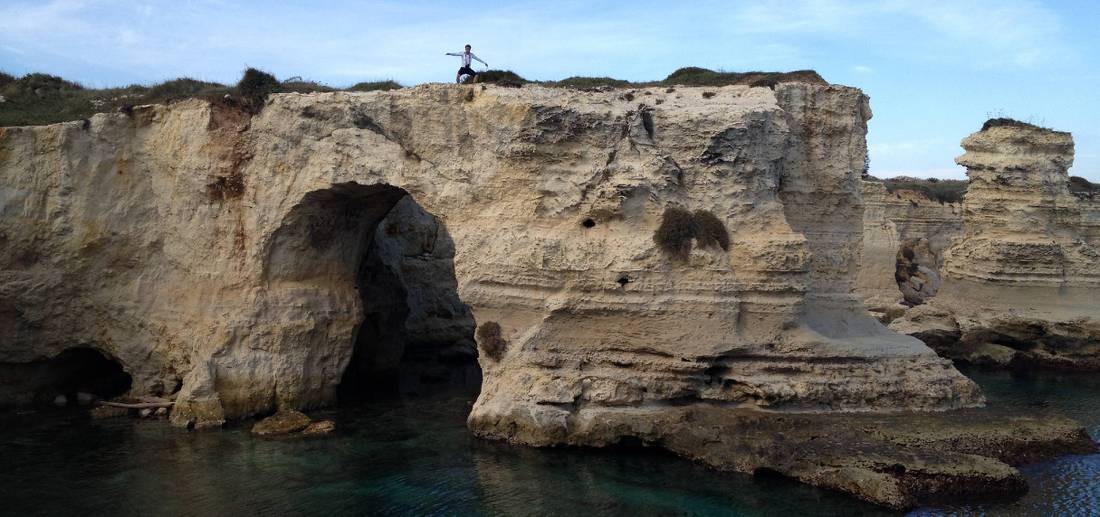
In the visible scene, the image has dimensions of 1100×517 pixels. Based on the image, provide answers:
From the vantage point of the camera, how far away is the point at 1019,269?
23984 millimetres

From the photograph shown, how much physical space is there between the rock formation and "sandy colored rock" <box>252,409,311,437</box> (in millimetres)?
703

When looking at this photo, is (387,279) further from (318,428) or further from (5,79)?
(5,79)

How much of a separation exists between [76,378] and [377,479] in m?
8.38

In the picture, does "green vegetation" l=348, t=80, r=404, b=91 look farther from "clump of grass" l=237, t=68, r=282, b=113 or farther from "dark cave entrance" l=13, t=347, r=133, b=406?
"dark cave entrance" l=13, t=347, r=133, b=406

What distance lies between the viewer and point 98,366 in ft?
59.5

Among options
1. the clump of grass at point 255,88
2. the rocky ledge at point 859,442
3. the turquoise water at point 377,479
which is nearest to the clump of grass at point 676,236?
the rocky ledge at point 859,442

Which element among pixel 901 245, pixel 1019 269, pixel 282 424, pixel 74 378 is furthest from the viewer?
pixel 901 245

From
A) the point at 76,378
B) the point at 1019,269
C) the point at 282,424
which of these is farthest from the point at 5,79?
the point at 1019,269

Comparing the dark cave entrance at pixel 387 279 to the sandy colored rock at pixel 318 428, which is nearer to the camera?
the sandy colored rock at pixel 318 428

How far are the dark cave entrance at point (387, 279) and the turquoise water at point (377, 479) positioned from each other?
3.32 meters

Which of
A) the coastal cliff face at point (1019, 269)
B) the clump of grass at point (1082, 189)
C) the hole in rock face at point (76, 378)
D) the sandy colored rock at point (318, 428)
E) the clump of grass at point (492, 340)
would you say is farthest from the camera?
the clump of grass at point (1082, 189)

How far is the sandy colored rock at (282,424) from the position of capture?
589 inches

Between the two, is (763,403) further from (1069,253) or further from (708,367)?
(1069,253)

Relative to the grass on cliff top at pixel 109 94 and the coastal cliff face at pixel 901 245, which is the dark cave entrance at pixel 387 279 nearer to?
the grass on cliff top at pixel 109 94
